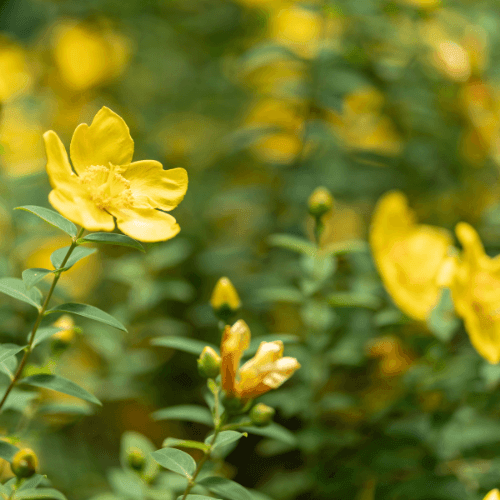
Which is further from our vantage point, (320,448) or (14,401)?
(320,448)

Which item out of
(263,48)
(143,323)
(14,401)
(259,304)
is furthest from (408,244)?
(14,401)

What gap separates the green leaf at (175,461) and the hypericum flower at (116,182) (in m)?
0.28

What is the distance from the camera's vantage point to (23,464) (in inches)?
25.5

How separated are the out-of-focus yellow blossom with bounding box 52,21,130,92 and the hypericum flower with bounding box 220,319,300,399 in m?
1.86

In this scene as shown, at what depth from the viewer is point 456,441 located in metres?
1.07

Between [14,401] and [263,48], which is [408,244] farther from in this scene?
[14,401]

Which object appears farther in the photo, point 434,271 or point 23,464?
point 434,271

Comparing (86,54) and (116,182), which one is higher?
(116,182)

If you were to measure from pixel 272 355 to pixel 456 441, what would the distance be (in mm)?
576

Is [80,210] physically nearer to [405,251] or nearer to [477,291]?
[477,291]

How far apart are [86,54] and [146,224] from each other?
176 cm

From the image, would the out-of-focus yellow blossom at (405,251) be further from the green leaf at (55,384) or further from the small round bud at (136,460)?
the green leaf at (55,384)

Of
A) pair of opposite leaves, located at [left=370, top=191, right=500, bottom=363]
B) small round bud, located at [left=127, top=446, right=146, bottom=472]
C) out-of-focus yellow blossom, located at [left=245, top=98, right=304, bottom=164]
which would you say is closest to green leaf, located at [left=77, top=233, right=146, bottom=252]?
small round bud, located at [left=127, top=446, right=146, bottom=472]

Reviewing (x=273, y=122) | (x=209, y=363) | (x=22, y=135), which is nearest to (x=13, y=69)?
(x=22, y=135)
